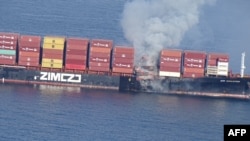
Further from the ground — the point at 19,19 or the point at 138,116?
the point at 19,19

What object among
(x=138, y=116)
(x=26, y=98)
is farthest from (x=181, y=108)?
(x=26, y=98)

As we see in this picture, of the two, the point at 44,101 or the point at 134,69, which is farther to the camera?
the point at 134,69

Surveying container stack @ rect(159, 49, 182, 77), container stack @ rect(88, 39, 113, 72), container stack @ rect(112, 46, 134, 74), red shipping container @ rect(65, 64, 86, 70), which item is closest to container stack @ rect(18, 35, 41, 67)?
red shipping container @ rect(65, 64, 86, 70)

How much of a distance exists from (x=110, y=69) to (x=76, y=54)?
3903 mm

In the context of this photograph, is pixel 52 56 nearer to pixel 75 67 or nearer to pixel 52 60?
pixel 52 60

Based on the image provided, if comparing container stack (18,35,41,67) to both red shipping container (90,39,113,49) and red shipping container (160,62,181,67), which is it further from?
red shipping container (160,62,181,67)

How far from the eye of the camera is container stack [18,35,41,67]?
359ft

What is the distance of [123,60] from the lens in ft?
358

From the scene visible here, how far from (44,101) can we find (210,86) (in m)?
19.8

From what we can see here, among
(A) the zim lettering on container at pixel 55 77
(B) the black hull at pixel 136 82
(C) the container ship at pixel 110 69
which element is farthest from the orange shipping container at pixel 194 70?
(A) the zim lettering on container at pixel 55 77

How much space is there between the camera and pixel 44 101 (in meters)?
97.8

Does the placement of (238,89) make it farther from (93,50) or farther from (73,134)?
(73,134)

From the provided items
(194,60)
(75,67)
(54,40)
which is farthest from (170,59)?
(54,40)

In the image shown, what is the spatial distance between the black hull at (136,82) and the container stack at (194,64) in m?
0.61
